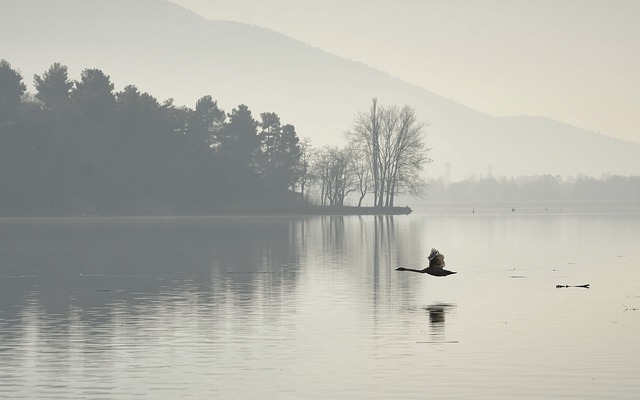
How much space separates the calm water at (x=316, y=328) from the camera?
2528 cm

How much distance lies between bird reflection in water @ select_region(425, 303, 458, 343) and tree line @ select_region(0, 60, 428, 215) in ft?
419

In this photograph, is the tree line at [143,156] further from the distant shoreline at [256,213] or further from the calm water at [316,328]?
the calm water at [316,328]

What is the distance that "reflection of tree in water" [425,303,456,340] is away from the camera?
33094 millimetres

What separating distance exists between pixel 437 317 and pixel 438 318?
11.1 inches

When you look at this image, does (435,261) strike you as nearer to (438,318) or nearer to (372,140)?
(438,318)

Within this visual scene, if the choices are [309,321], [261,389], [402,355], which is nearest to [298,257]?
[309,321]

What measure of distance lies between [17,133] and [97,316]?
439ft

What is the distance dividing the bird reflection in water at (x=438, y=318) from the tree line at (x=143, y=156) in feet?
419

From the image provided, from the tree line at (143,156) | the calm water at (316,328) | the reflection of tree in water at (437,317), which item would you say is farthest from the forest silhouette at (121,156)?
the reflection of tree in water at (437,317)

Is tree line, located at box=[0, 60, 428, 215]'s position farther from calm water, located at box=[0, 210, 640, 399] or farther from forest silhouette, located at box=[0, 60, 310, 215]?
calm water, located at box=[0, 210, 640, 399]

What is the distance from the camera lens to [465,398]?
77.6 ft

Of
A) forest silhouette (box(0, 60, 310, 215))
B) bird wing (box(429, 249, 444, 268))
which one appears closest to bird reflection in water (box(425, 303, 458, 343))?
bird wing (box(429, 249, 444, 268))

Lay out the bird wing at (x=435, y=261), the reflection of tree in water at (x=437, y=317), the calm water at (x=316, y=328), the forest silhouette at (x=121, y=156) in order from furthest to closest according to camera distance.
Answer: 1. the forest silhouette at (x=121, y=156)
2. the bird wing at (x=435, y=261)
3. the reflection of tree in water at (x=437, y=317)
4. the calm water at (x=316, y=328)

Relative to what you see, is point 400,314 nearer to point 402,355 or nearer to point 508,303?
point 508,303
